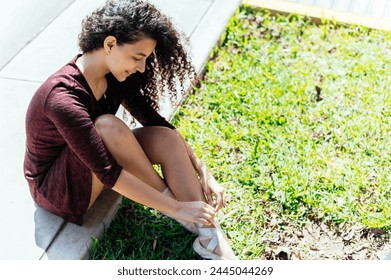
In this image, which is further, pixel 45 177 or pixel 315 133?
pixel 315 133

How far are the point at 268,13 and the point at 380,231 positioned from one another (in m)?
2.23

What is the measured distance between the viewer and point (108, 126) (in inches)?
96.1

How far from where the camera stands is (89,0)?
14.7 ft

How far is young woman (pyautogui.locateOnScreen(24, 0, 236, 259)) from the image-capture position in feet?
7.63

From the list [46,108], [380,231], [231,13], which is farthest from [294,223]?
[231,13]

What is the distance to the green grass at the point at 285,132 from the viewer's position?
114 inches

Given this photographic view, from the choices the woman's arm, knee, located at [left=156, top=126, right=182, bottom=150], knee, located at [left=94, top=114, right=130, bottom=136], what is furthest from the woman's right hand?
knee, located at [left=94, top=114, right=130, bottom=136]

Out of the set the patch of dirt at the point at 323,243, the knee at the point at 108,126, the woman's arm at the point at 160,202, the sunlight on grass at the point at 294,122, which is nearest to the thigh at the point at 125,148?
the knee at the point at 108,126

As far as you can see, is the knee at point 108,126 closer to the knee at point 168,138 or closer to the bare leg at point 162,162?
the bare leg at point 162,162

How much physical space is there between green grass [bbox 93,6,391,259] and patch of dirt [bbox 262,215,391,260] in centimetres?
4

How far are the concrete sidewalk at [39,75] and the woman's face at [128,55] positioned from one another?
2.54ft

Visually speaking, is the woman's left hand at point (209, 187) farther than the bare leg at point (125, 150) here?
Yes

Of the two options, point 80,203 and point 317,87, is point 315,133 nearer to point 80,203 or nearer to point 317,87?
point 317,87

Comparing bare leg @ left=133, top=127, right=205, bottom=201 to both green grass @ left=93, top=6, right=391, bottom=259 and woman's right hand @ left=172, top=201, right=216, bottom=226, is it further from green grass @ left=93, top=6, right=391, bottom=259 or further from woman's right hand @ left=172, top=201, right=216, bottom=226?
green grass @ left=93, top=6, right=391, bottom=259
